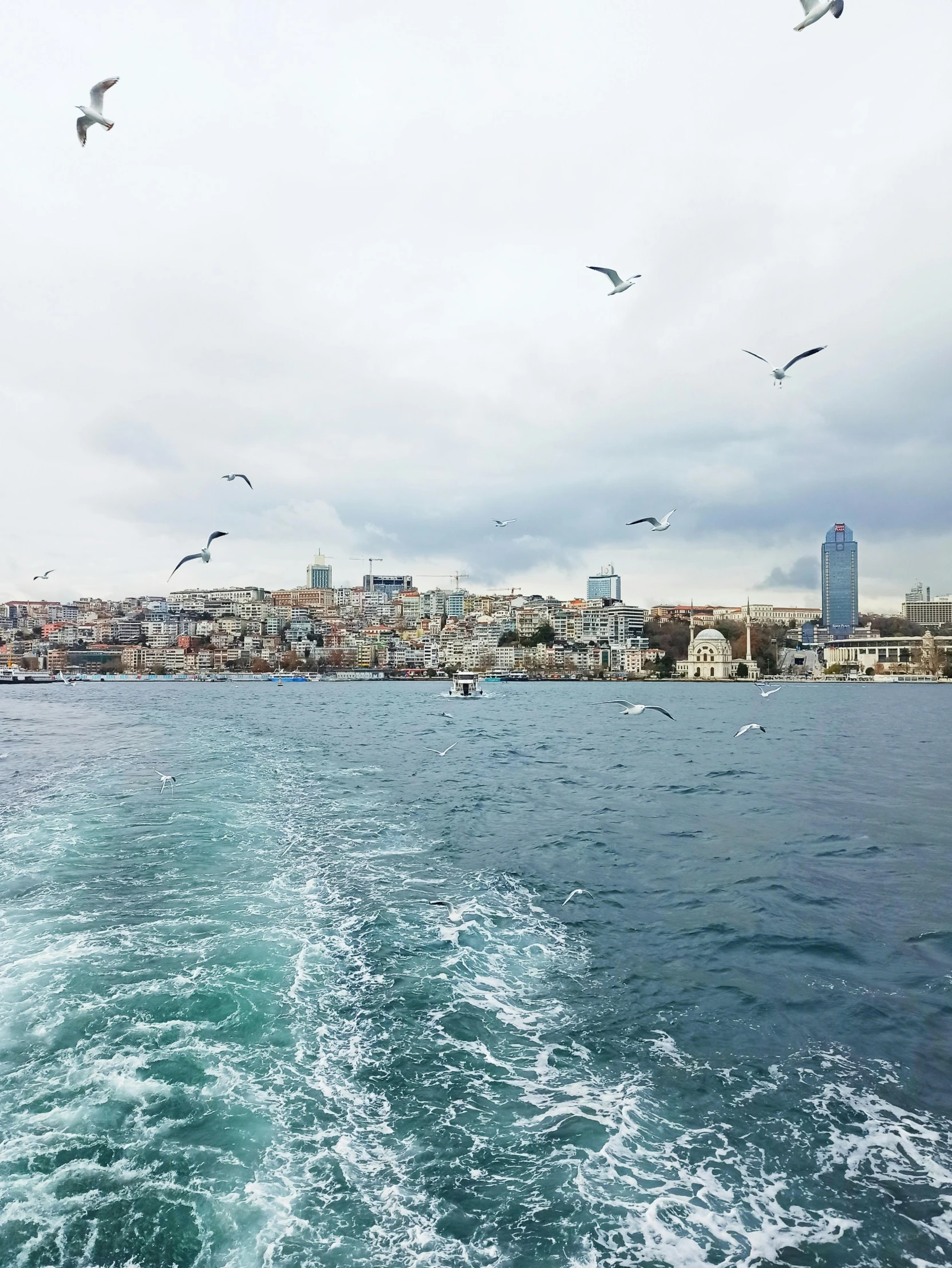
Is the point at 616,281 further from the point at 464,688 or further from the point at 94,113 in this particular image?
the point at 464,688

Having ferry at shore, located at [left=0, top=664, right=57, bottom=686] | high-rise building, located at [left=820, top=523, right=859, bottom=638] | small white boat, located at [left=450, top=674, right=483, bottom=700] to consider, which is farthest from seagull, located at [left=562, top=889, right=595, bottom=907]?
high-rise building, located at [left=820, top=523, right=859, bottom=638]

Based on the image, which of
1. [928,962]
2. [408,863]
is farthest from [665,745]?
[928,962]

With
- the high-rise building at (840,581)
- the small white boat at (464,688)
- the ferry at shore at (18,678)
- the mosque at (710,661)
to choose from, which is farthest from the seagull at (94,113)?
the high-rise building at (840,581)

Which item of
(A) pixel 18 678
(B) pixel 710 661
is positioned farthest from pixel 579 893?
(B) pixel 710 661

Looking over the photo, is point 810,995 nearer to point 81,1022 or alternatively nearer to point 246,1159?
point 246,1159

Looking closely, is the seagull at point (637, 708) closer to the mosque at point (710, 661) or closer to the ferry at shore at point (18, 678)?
the mosque at point (710, 661)
